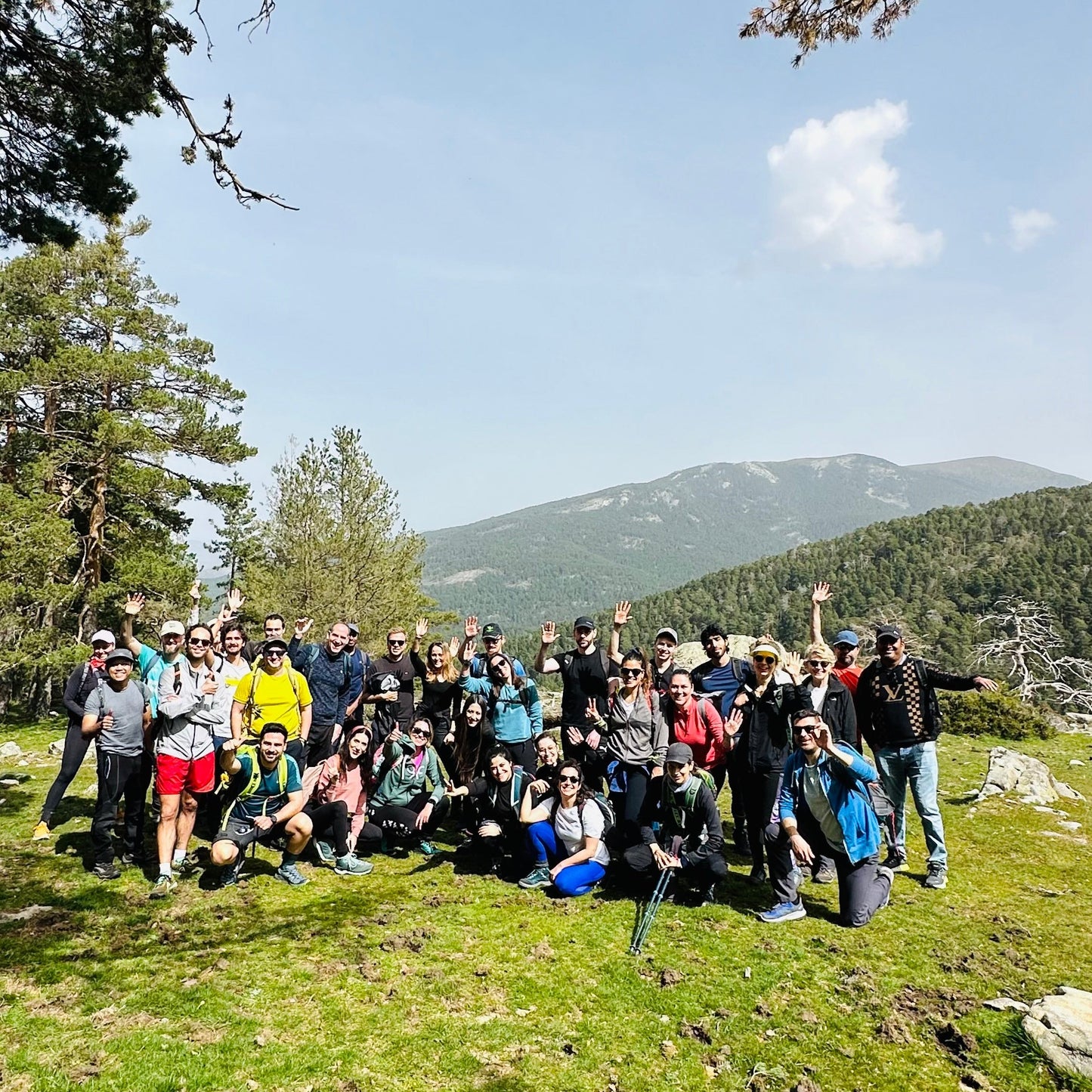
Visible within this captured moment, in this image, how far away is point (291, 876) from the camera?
6465 millimetres

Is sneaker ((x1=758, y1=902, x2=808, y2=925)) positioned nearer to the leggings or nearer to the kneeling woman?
the kneeling woman

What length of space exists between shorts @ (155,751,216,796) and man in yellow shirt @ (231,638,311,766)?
17.9 inches

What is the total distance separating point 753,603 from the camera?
11038cm

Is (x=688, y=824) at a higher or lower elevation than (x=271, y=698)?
lower

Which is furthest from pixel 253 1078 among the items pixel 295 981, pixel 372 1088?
pixel 295 981

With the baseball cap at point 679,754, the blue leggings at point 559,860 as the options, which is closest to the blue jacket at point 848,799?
the baseball cap at point 679,754

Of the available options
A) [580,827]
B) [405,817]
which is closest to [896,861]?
[580,827]

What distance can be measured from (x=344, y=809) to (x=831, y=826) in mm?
4591

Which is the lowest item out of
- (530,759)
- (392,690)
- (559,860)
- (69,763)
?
(559,860)

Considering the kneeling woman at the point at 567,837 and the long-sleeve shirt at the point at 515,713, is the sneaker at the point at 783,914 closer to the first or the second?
the kneeling woman at the point at 567,837

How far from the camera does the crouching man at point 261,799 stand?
6.21m

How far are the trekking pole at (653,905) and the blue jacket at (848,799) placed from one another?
39.7 inches

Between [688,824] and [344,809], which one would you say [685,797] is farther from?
[344,809]

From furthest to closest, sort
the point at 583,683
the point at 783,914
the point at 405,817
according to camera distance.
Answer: the point at 583,683 < the point at 405,817 < the point at 783,914
